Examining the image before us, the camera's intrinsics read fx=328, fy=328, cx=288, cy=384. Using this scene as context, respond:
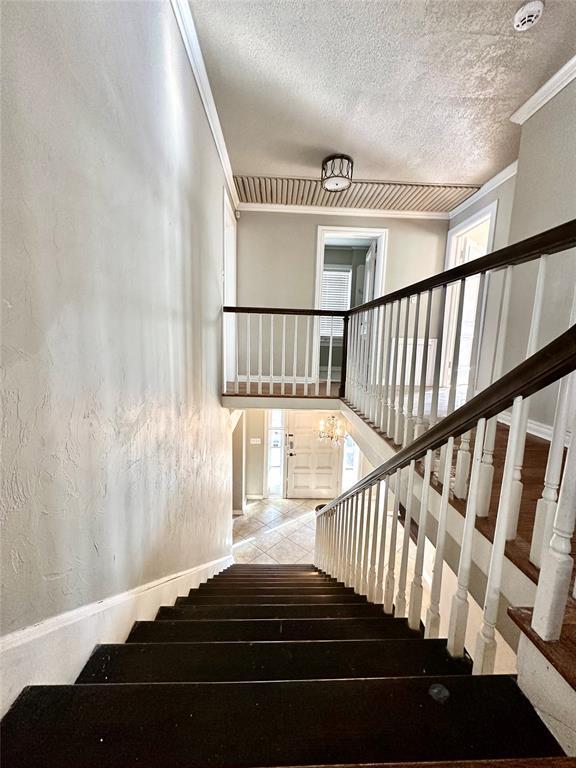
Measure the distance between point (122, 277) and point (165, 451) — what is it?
917mm

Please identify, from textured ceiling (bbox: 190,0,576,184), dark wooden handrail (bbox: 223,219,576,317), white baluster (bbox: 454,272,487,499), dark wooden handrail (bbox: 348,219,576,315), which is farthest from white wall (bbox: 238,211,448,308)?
white baluster (bbox: 454,272,487,499)

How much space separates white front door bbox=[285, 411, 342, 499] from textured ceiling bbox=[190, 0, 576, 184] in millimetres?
4530

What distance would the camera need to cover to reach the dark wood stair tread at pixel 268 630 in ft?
4.21

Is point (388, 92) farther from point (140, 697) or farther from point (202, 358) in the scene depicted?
point (140, 697)

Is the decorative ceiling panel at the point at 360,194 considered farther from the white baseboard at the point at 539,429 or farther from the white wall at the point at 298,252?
the white baseboard at the point at 539,429

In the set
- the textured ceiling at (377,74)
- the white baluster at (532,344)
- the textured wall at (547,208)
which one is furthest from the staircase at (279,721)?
the textured ceiling at (377,74)

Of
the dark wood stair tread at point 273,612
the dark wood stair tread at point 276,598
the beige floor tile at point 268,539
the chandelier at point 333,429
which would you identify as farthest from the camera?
the chandelier at point 333,429

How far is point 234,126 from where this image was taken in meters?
2.78

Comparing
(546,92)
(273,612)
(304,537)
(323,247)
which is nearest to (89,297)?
(273,612)

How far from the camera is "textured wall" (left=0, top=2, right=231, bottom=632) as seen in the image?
720 millimetres

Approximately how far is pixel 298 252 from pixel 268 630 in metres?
4.20

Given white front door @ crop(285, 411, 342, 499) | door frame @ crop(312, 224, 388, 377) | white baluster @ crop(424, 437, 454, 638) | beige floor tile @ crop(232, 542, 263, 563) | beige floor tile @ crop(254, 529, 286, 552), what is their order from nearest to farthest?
1. white baluster @ crop(424, 437, 454, 638)
2. door frame @ crop(312, 224, 388, 377)
3. beige floor tile @ crop(232, 542, 263, 563)
4. beige floor tile @ crop(254, 529, 286, 552)
5. white front door @ crop(285, 411, 342, 499)

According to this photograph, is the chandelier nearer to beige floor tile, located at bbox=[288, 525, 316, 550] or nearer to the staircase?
beige floor tile, located at bbox=[288, 525, 316, 550]

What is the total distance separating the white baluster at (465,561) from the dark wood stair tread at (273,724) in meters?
0.21
